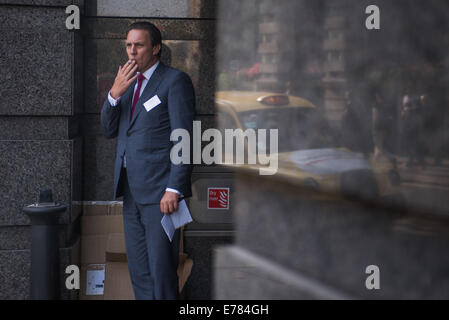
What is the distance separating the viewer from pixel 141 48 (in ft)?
10.8

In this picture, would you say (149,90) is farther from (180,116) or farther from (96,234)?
(96,234)

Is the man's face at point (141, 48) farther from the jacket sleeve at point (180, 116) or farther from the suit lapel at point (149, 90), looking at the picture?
the jacket sleeve at point (180, 116)

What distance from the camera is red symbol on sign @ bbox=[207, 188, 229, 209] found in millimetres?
4223

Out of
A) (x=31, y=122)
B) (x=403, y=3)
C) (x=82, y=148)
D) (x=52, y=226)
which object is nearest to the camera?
(x=403, y=3)

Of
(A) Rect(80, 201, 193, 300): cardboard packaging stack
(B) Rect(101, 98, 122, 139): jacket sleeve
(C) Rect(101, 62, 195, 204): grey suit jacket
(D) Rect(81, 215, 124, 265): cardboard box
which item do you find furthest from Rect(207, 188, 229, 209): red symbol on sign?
(B) Rect(101, 98, 122, 139): jacket sleeve

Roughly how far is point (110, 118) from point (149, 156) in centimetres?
40

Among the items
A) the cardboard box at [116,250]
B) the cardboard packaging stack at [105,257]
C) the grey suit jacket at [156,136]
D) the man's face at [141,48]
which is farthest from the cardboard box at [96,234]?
the man's face at [141,48]

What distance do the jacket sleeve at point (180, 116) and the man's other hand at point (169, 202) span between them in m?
0.05

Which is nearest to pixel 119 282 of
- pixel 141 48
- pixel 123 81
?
pixel 123 81

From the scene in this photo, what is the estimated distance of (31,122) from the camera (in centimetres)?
379

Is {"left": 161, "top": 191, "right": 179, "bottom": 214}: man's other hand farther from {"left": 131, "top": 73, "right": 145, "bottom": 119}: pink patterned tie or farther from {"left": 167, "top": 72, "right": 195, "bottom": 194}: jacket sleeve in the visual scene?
{"left": 131, "top": 73, "right": 145, "bottom": 119}: pink patterned tie
